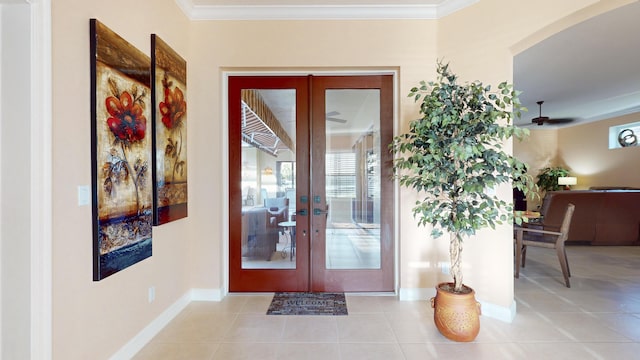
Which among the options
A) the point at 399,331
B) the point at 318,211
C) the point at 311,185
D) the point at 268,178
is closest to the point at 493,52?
the point at 311,185

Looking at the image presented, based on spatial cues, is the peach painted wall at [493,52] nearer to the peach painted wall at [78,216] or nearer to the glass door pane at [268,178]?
the glass door pane at [268,178]

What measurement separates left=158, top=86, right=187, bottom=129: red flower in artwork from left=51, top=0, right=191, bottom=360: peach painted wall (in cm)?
48

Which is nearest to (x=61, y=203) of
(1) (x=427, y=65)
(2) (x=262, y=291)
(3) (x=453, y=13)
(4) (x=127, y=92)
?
(4) (x=127, y=92)

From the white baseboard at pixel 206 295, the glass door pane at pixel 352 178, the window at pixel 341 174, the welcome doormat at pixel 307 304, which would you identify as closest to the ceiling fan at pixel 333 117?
the glass door pane at pixel 352 178

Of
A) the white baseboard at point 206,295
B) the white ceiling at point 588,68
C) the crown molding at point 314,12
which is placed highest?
the crown molding at point 314,12

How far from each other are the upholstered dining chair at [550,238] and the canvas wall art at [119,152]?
13.9 feet

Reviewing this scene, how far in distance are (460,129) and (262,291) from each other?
262cm

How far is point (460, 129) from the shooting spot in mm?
2250

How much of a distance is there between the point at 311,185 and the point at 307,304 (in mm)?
1258

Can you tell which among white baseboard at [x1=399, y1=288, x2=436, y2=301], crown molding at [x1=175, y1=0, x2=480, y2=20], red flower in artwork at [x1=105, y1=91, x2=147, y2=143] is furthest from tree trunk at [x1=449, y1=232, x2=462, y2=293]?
red flower in artwork at [x1=105, y1=91, x2=147, y2=143]

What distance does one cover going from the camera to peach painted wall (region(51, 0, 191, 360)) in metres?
1.55

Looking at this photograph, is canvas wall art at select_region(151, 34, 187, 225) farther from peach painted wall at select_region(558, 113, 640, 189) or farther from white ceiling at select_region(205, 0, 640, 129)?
peach painted wall at select_region(558, 113, 640, 189)

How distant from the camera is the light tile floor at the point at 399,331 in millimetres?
2160

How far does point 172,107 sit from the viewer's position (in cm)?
263
